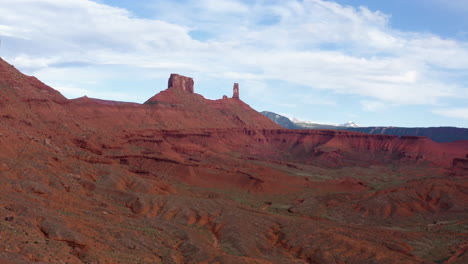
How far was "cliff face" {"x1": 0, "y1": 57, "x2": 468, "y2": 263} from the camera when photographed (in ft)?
154

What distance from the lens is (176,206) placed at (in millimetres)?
75812

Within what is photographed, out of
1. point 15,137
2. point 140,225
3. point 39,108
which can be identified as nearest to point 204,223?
point 140,225

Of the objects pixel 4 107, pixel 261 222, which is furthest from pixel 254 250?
pixel 4 107

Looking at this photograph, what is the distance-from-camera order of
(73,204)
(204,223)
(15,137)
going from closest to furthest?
(73,204) < (204,223) < (15,137)

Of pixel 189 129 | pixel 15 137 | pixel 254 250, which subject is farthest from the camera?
pixel 189 129

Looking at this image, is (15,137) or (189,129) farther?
(189,129)

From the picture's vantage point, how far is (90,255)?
4003 cm

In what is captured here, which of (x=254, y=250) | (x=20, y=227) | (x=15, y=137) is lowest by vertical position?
(x=254, y=250)

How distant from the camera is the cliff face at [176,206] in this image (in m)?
47.1

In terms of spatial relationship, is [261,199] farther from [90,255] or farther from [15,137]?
[90,255]

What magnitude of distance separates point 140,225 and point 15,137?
39310mm

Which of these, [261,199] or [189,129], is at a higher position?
[189,129]

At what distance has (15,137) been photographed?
85.6 metres

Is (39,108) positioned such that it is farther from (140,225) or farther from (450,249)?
(450,249)
